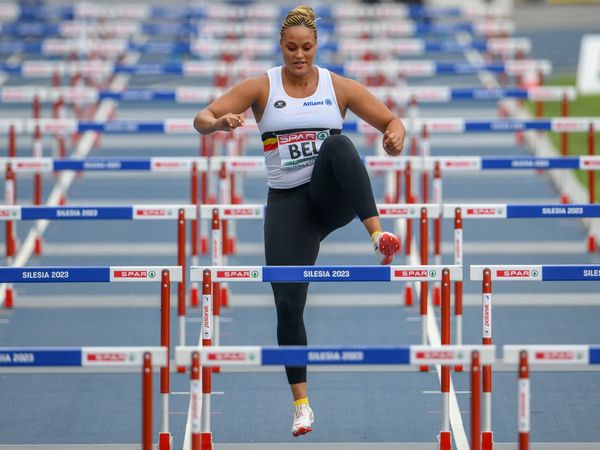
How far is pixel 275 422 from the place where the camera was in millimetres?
7418

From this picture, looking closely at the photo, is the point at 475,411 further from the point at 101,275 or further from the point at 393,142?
the point at 101,275

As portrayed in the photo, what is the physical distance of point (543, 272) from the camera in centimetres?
661

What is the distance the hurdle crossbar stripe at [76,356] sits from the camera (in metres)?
5.48

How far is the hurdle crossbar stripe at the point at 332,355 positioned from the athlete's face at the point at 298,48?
1.61 metres

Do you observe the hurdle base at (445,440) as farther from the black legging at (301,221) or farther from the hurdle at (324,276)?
the black legging at (301,221)

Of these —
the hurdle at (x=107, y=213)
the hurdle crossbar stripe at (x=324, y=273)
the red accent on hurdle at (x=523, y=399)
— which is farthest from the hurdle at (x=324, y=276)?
the hurdle at (x=107, y=213)

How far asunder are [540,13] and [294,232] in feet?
75.9

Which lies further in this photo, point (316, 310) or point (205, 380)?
point (316, 310)

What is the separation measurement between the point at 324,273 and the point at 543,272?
3.57 ft

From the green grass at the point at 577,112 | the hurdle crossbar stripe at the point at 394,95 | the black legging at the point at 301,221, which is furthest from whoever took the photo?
the green grass at the point at 577,112

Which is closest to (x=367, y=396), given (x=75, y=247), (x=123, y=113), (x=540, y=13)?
(x=75, y=247)

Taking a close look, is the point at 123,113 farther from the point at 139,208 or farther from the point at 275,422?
the point at 275,422

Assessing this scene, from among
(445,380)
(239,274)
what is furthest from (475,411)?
(239,274)

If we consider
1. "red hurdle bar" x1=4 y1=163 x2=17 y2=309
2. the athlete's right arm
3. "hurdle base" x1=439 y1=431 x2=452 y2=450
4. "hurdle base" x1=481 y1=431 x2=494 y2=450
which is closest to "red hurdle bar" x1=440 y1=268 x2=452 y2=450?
"hurdle base" x1=439 y1=431 x2=452 y2=450
